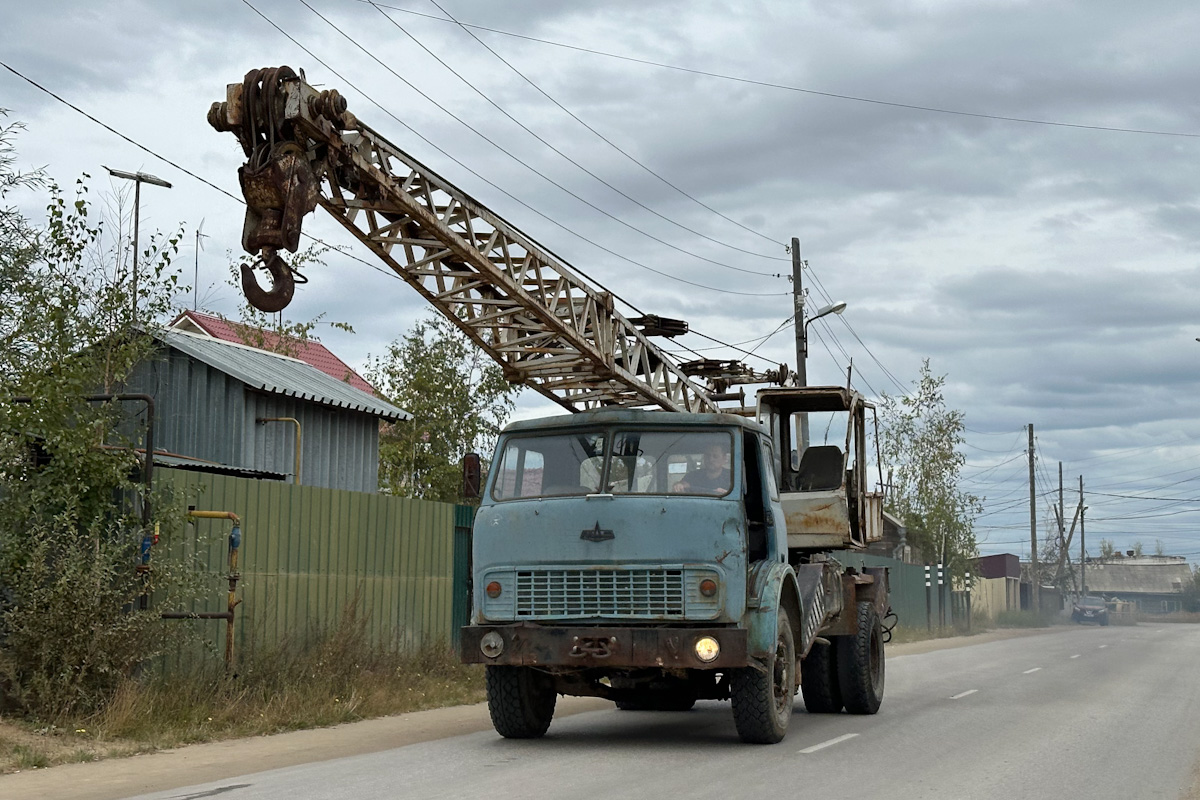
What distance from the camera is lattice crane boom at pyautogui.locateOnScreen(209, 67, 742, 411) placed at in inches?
460

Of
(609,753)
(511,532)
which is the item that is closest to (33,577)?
Answer: (511,532)

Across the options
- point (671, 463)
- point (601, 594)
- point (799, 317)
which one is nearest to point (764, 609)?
point (601, 594)

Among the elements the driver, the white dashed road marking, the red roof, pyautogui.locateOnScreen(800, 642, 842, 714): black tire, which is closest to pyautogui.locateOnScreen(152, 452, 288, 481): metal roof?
the driver

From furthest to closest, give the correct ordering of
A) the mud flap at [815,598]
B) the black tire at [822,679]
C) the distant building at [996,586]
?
the distant building at [996,586]
the black tire at [822,679]
the mud flap at [815,598]

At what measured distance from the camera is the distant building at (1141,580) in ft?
449

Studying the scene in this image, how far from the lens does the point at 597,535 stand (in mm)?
10773

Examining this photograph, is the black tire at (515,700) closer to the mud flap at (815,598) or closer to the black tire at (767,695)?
the black tire at (767,695)

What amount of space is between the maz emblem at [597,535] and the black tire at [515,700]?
4.66ft

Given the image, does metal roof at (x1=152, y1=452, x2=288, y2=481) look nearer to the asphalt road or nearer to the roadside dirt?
the roadside dirt

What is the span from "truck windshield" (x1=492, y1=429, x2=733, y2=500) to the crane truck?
14 millimetres

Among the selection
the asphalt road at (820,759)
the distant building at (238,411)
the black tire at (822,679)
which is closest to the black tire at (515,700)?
the asphalt road at (820,759)

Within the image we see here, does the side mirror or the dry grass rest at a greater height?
the side mirror

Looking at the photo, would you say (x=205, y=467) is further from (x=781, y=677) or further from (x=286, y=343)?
(x=286, y=343)

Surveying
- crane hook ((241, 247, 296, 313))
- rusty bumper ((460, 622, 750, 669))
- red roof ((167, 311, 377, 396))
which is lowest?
rusty bumper ((460, 622, 750, 669))
